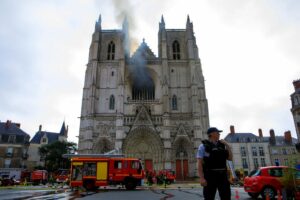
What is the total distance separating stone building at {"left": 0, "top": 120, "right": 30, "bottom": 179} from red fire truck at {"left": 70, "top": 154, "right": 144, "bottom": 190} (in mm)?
26997

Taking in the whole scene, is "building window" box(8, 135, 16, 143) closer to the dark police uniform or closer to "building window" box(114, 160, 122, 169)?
"building window" box(114, 160, 122, 169)

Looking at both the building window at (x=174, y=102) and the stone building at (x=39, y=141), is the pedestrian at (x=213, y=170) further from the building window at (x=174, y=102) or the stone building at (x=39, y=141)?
the stone building at (x=39, y=141)

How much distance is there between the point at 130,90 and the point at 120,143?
30.2 ft

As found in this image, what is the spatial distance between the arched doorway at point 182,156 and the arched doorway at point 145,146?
220 centimetres

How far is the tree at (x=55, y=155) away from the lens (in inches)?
1410

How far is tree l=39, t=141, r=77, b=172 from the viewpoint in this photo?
3580cm

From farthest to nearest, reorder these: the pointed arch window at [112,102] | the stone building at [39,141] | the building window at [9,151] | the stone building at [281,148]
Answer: the stone building at [39,141], the stone building at [281,148], the building window at [9,151], the pointed arch window at [112,102]

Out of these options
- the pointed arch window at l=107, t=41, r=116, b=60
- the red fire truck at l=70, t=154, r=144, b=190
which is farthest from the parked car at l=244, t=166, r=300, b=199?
the pointed arch window at l=107, t=41, r=116, b=60

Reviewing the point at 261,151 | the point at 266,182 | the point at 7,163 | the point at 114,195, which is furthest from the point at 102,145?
the point at 261,151

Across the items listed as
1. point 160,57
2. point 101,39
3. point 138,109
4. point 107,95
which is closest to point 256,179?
point 138,109

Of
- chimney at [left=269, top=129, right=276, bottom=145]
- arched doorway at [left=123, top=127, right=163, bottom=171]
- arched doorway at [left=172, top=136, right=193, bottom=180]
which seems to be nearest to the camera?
arched doorway at [left=123, top=127, right=163, bottom=171]

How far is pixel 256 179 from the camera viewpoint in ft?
27.8

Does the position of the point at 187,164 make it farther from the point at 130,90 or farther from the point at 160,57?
the point at 160,57

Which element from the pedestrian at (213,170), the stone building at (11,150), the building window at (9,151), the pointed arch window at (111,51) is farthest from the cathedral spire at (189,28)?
the pedestrian at (213,170)
